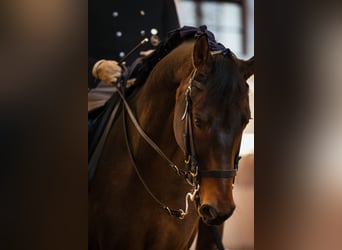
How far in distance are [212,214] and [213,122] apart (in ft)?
0.79

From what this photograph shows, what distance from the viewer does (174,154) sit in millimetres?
1553

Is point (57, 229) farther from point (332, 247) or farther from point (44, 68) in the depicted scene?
point (332, 247)

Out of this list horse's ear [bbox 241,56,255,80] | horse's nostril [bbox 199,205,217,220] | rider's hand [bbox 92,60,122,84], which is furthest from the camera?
rider's hand [bbox 92,60,122,84]

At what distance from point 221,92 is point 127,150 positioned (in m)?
0.38

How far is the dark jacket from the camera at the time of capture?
5.37 feet

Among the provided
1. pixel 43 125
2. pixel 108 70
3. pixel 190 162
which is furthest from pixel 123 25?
pixel 190 162

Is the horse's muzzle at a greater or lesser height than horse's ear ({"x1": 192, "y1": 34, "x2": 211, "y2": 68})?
lesser

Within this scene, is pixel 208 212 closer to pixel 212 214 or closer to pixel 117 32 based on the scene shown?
pixel 212 214

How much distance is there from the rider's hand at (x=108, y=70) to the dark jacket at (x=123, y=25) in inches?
0.6

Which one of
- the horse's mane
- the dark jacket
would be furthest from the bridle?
the dark jacket

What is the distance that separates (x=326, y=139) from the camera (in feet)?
6.09

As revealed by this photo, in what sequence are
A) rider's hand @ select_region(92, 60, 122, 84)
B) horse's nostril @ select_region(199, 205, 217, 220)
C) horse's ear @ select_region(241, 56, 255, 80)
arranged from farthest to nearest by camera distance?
rider's hand @ select_region(92, 60, 122, 84) → horse's ear @ select_region(241, 56, 255, 80) → horse's nostril @ select_region(199, 205, 217, 220)

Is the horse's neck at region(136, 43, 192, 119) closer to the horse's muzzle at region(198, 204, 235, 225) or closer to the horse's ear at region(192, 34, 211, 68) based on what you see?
the horse's ear at region(192, 34, 211, 68)

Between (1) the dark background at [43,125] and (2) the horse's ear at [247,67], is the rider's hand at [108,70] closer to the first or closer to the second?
(1) the dark background at [43,125]
